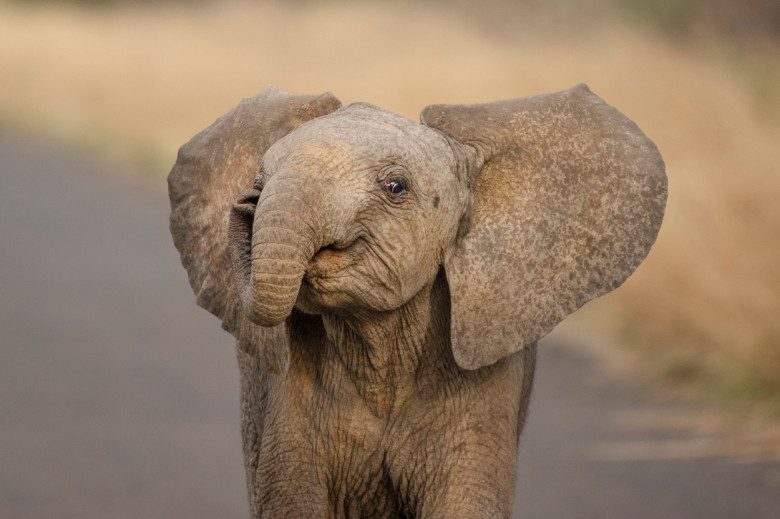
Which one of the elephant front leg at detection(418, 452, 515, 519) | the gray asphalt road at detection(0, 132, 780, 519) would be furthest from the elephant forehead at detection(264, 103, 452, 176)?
the gray asphalt road at detection(0, 132, 780, 519)

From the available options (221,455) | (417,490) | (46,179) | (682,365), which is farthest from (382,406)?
(46,179)

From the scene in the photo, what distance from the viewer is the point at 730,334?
973 cm

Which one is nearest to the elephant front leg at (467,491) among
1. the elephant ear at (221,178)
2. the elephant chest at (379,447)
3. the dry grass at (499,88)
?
the elephant chest at (379,447)

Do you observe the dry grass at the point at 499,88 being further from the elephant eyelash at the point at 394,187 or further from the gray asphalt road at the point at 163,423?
the elephant eyelash at the point at 394,187

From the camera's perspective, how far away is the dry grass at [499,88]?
10.1 metres

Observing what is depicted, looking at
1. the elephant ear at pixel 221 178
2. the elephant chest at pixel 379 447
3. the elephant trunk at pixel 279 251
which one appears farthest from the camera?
the elephant ear at pixel 221 178

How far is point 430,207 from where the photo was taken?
4684mm

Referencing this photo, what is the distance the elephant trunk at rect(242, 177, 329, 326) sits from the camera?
Result: 4125mm

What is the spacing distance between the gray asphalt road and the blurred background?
54 cm

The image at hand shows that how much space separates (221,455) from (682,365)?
9.20 feet

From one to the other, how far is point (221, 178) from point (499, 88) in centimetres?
1119

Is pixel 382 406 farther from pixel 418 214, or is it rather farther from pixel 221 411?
pixel 221 411

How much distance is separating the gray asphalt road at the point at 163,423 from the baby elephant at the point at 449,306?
3.14 metres

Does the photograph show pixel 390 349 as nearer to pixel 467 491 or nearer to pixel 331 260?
pixel 467 491
